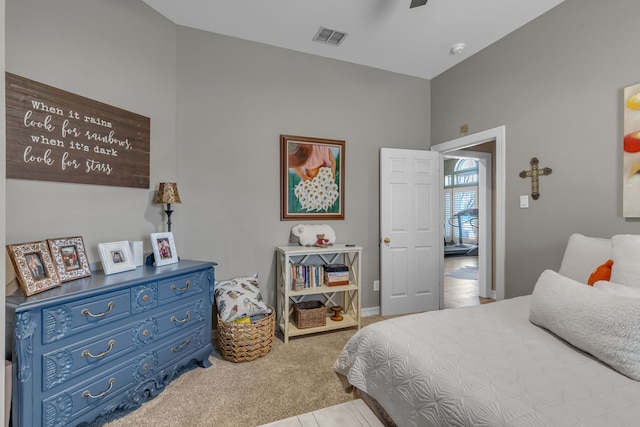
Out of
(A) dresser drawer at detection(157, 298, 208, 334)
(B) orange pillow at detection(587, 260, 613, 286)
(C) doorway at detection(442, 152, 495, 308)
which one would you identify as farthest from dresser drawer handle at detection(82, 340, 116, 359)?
(C) doorway at detection(442, 152, 495, 308)

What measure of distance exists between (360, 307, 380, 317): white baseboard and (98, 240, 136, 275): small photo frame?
230 cm

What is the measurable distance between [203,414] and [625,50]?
11.7ft

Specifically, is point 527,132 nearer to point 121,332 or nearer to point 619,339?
point 619,339

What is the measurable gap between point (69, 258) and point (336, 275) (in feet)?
6.69

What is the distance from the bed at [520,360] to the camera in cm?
87

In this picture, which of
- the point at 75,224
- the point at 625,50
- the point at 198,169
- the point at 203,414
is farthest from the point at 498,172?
the point at 75,224

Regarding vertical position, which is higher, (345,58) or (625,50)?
(345,58)

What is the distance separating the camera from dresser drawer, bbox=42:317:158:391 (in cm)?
140

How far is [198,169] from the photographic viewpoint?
106 inches

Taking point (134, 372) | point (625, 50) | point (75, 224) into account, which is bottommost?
point (134, 372)

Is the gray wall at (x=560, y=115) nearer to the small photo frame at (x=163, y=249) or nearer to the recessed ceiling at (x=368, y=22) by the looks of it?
the recessed ceiling at (x=368, y=22)

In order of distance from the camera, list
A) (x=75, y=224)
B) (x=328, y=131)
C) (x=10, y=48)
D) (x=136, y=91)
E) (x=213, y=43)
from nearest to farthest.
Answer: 1. (x=10, y=48)
2. (x=75, y=224)
3. (x=136, y=91)
4. (x=213, y=43)
5. (x=328, y=131)

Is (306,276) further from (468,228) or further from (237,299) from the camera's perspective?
(468,228)

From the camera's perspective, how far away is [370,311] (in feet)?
11.0
